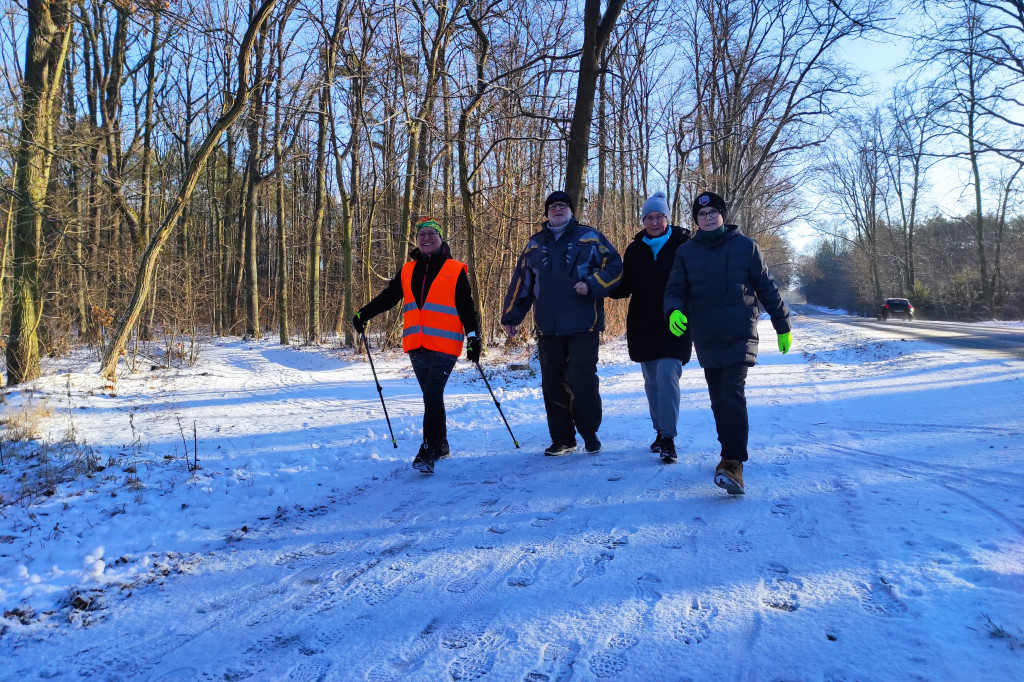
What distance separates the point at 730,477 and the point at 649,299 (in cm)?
180

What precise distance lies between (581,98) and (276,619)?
946cm

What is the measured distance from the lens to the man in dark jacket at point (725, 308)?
3.95m

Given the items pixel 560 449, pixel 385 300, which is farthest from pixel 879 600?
pixel 385 300

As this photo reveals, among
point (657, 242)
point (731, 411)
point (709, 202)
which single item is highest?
point (709, 202)

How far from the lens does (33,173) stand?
869 cm

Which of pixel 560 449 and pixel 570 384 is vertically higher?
pixel 570 384

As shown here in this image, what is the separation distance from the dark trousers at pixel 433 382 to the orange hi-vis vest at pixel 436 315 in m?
0.07

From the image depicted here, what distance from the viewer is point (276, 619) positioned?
8.14ft

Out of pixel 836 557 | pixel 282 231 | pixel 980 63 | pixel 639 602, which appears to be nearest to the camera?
pixel 639 602

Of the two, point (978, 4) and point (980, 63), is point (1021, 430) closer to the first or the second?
point (978, 4)

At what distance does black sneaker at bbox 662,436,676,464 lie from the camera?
459 cm

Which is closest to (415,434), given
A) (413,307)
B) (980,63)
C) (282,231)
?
(413,307)

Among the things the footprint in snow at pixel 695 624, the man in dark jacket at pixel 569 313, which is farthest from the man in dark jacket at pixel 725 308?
the footprint in snow at pixel 695 624

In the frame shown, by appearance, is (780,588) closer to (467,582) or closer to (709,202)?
(467,582)
